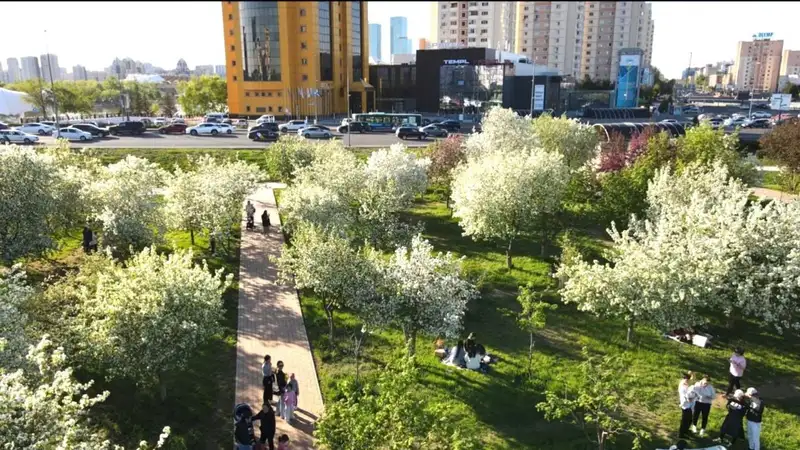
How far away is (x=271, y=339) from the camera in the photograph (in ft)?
56.5

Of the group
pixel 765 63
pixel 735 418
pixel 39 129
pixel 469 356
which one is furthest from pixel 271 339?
pixel 765 63

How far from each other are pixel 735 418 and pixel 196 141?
4864 centimetres

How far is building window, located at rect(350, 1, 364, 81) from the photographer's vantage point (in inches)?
3278

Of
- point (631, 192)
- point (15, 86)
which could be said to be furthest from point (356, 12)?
point (631, 192)

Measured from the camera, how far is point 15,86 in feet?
286

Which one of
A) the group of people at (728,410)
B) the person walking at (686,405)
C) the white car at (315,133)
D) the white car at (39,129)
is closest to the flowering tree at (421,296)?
the person walking at (686,405)

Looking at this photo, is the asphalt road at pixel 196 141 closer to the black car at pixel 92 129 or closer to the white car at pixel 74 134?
the white car at pixel 74 134

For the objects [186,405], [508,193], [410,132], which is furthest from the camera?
[410,132]

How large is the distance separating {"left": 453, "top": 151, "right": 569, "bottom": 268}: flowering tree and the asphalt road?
2927cm

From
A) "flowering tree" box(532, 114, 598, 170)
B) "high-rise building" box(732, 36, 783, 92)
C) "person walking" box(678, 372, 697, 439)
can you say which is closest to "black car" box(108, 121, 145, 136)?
"flowering tree" box(532, 114, 598, 170)

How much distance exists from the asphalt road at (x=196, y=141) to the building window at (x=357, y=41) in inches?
1158

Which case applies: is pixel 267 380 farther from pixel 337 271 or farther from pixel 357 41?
pixel 357 41

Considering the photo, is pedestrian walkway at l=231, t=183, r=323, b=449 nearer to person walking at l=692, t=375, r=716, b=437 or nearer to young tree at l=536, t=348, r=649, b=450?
young tree at l=536, t=348, r=649, b=450

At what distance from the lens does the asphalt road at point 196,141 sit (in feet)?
159
